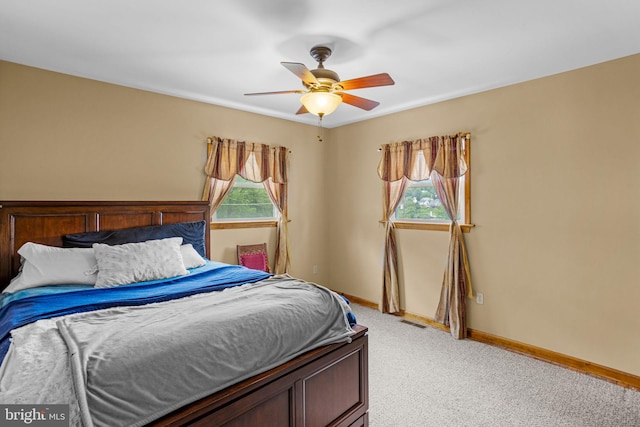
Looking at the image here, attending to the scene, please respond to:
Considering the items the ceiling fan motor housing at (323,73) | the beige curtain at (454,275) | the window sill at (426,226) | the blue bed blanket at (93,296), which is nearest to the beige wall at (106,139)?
the blue bed blanket at (93,296)

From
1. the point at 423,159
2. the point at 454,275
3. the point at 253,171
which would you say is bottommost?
the point at 454,275

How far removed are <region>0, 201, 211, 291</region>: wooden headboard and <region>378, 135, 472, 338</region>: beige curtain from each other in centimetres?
259

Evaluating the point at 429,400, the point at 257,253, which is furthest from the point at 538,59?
the point at 257,253

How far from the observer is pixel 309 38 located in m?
2.51

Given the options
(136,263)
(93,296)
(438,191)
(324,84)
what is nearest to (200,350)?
(93,296)

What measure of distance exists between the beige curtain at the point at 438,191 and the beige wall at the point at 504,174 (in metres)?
0.14

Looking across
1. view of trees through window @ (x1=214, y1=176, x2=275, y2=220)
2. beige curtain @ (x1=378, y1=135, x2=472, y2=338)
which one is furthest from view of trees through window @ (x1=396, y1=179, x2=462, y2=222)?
view of trees through window @ (x1=214, y1=176, x2=275, y2=220)

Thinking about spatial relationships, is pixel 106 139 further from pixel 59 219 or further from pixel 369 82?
pixel 369 82

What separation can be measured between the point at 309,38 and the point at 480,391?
2998 mm

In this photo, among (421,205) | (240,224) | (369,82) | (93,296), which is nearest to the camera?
(93,296)

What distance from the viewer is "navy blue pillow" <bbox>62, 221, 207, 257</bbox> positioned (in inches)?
115

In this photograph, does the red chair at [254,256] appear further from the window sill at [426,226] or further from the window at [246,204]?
the window sill at [426,226]

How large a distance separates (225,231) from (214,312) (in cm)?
248

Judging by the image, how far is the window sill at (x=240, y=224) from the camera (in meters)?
4.06
